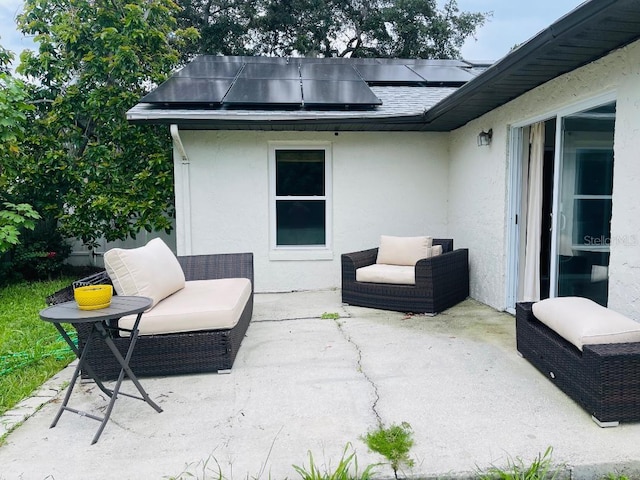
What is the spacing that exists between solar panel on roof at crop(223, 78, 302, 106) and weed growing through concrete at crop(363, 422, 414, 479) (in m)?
4.75

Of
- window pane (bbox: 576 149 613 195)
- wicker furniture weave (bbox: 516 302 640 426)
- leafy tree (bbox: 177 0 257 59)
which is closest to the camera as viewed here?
wicker furniture weave (bbox: 516 302 640 426)

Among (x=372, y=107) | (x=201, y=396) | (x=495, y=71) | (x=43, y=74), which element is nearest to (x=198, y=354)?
(x=201, y=396)

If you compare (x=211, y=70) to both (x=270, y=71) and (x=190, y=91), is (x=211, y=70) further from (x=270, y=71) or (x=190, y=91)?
(x=190, y=91)

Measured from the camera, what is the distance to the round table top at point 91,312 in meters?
2.45

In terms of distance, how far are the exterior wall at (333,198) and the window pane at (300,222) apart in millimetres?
218

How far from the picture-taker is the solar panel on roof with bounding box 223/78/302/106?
6.08 meters

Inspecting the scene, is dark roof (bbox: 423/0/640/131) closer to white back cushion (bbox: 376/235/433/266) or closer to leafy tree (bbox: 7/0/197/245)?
white back cushion (bbox: 376/235/433/266)

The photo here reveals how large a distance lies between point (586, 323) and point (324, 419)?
1.76 meters

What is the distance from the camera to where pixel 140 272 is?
3.40 metres

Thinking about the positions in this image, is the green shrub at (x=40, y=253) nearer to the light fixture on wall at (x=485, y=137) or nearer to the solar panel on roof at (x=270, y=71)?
the solar panel on roof at (x=270, y=71)

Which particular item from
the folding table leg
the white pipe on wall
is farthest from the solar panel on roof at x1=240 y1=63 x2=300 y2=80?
the folding table leg

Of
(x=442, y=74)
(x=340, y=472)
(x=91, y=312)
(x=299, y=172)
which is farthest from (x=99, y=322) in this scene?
(x=442, y=74)

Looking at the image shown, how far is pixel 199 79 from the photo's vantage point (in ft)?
22.9

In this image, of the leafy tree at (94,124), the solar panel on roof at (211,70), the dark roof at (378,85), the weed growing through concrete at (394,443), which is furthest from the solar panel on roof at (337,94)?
the weed growing through concrete at (394,443)
